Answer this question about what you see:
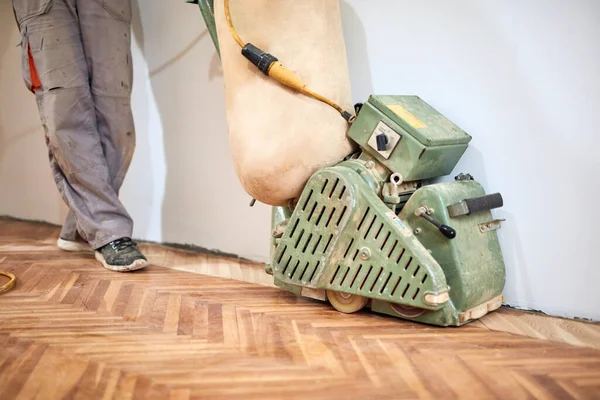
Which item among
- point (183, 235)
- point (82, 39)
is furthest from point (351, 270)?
point (82, 39)

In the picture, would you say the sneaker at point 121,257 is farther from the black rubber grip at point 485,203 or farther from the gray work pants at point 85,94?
the black rubber grip at point 485,203

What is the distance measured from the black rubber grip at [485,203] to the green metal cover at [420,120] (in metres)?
0.16

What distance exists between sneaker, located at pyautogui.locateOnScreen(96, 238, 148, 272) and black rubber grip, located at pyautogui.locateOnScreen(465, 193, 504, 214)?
1.08m

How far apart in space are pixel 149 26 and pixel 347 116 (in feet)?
3.62

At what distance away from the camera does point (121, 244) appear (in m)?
1.96

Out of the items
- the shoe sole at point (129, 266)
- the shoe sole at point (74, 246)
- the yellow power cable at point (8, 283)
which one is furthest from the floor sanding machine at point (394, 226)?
the shoe sole at point (74, 246)

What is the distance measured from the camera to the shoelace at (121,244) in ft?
6.38

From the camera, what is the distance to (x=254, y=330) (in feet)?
4.39

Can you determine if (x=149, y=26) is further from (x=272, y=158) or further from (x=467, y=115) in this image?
(x=467, y=115)

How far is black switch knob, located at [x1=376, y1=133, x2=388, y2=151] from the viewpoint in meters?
1.44

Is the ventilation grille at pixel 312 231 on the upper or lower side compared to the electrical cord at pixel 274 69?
lower

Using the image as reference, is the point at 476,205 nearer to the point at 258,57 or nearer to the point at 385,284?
the point at 385,284

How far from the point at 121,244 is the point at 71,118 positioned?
0.44 meters

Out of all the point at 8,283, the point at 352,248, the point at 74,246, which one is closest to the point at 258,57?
the point at 352,248
